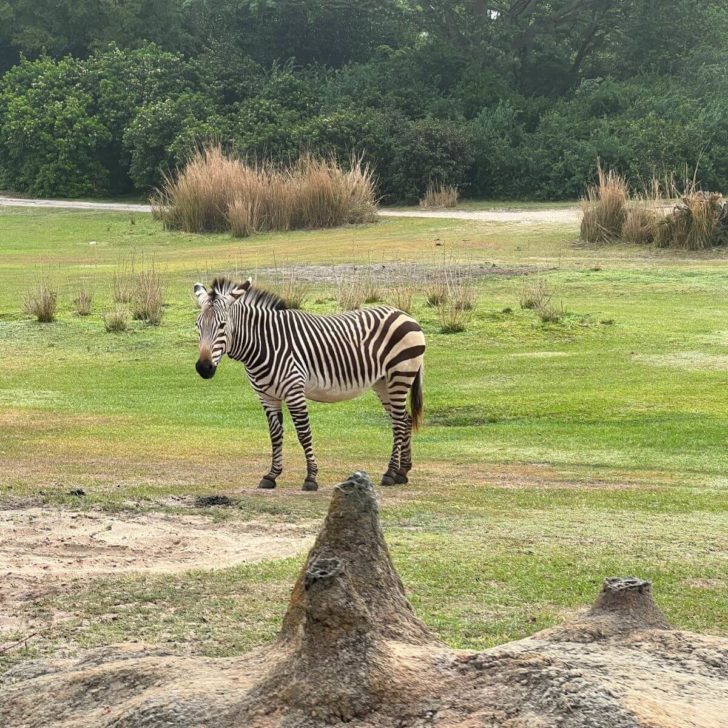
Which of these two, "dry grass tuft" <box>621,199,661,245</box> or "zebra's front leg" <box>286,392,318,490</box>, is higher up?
"dry grass tuft" <box>621,199,661,245</box>

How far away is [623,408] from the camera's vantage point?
16.0m

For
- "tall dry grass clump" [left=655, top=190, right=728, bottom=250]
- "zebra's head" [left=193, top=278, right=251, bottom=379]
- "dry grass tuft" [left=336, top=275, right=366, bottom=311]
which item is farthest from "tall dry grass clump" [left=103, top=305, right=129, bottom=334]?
"tall dry grass clump" [left=655, top=190, right=728, bottom=250]

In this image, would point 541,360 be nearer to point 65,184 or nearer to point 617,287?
point 617,287

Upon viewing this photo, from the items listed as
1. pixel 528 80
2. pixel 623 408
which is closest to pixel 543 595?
pixel 623 408

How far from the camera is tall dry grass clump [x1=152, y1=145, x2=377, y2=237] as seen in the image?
4050 cm

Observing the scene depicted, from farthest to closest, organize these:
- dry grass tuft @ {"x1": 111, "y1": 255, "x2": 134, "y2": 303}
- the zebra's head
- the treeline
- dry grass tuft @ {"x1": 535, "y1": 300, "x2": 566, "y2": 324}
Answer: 1. the treeline
2. dry grass tuft @ {"x1": 111, "y1": 255, "x2": 134, "y2": 303}
3. dry grass tuft @ {"x1": 535, "y1": 300, "x2": 566, "y2": 324}
4. the zebra's head

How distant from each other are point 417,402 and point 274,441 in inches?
66.0

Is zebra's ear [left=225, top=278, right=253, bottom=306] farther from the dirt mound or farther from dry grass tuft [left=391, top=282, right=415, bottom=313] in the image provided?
dry grass tuft [left=391, top=282, right=415, bottom=313]

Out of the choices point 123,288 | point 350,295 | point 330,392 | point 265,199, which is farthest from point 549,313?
point 265,199

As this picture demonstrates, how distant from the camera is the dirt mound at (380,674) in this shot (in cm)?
359

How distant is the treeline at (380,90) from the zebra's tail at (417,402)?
115 feet

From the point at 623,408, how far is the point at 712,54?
44.8 m

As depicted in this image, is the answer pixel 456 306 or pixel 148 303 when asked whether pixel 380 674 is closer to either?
pixel 456 306

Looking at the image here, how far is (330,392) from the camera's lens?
1273cm
